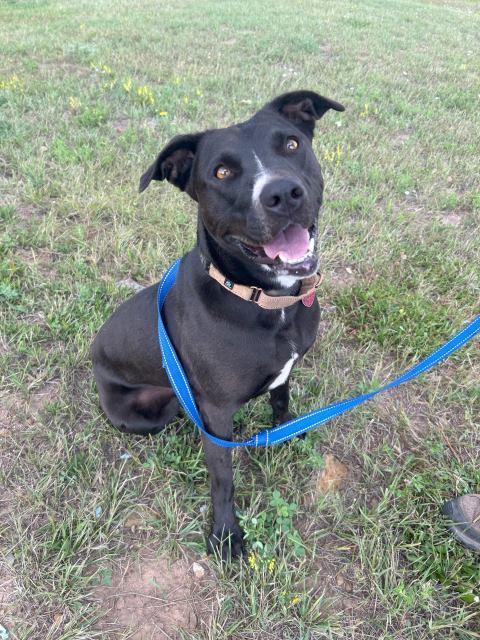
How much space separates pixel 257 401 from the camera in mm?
2953

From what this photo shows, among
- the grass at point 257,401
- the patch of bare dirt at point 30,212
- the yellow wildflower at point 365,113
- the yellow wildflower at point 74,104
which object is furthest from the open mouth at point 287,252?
the yellow wildflower at point 365,113

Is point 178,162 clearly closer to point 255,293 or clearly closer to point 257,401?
point 255,293

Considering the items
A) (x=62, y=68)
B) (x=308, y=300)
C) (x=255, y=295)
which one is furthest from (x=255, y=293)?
(x=62, y=68)

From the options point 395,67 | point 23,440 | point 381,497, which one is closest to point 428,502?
point 381,497

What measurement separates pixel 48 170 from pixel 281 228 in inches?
144

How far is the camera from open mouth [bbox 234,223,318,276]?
193 centimetres

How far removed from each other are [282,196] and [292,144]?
1.52ft

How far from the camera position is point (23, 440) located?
266cm

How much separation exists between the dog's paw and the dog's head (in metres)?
1.24

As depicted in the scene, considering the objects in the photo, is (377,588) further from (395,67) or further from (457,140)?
(395,67)

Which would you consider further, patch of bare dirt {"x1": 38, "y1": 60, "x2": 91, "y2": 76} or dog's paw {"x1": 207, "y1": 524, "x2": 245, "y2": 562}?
patch of bare dirt {"x1": 38, "y1": 60, "x2": 91, "y2": 76}

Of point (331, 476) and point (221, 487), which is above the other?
point (221, 487)

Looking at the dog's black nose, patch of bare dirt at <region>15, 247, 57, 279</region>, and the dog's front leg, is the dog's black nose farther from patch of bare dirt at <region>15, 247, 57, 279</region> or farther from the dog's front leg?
patch of bare dirt at <region>15, 247, 57, 279</region>

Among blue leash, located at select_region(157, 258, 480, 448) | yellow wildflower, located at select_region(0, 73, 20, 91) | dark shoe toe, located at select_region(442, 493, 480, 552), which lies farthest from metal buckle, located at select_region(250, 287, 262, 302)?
yellow wildflower, located at select_region(0, 73, 20, 91)
